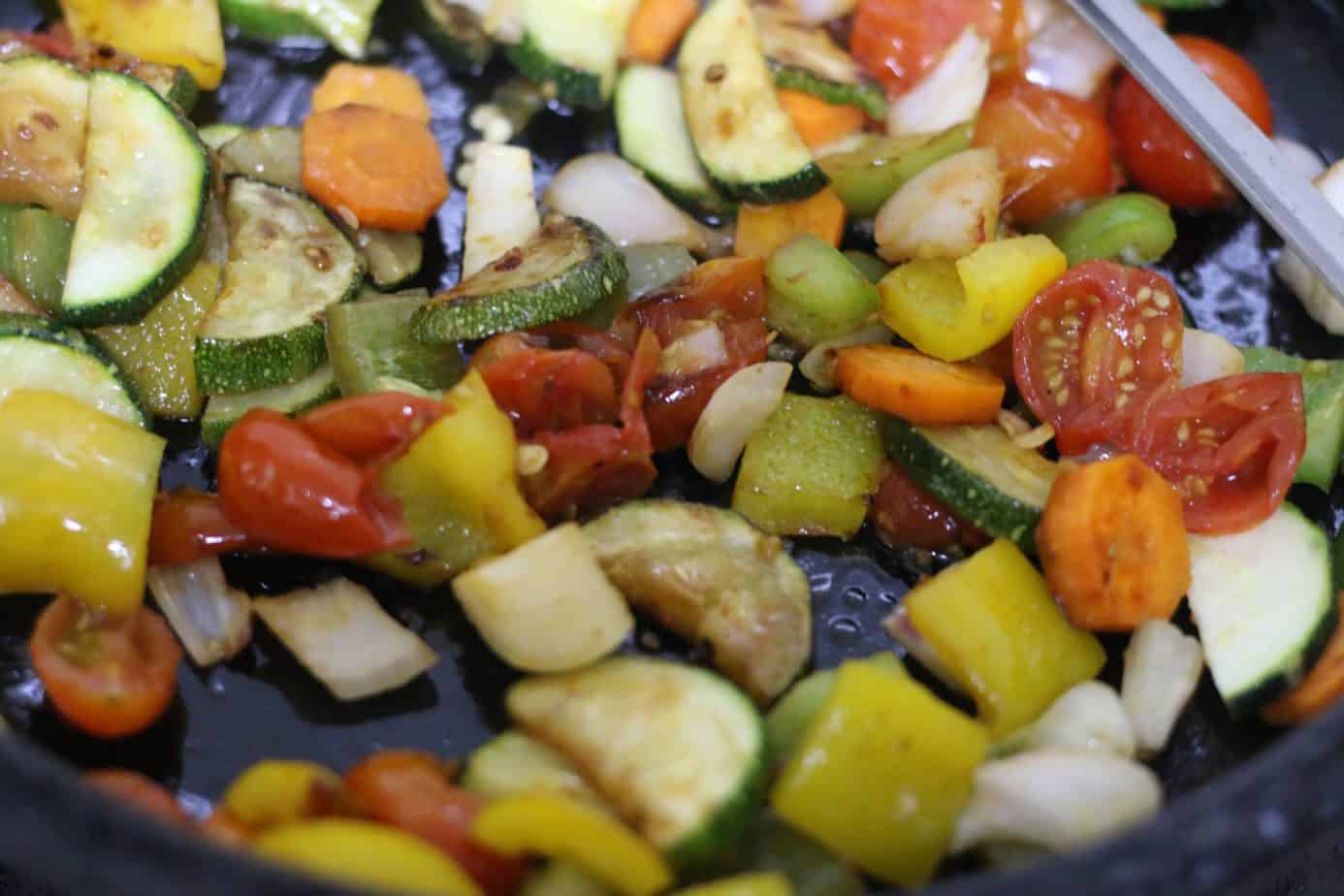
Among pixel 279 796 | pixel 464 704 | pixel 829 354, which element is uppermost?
pixel 829 354

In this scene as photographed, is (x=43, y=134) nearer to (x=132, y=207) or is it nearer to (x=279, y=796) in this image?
(x=132, y=207)

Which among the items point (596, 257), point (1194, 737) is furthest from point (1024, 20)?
point (1194, 737)

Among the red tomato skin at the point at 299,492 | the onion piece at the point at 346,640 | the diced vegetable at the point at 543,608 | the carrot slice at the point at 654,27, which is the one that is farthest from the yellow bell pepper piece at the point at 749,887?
the carrot slice at the point at 654,27

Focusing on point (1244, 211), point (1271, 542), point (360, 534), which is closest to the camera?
point (360, 534)

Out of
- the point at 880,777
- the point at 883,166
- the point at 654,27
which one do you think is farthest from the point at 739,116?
the point at 880,777

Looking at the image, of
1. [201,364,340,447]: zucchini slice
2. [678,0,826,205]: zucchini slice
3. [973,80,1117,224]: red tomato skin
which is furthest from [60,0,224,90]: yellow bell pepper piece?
[973,80,1117,224]: red tomato skin

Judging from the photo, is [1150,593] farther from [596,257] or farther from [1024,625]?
[596,257]

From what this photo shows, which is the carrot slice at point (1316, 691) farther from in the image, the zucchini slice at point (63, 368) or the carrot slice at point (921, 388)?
the zucchini slice at point (63, 368)
